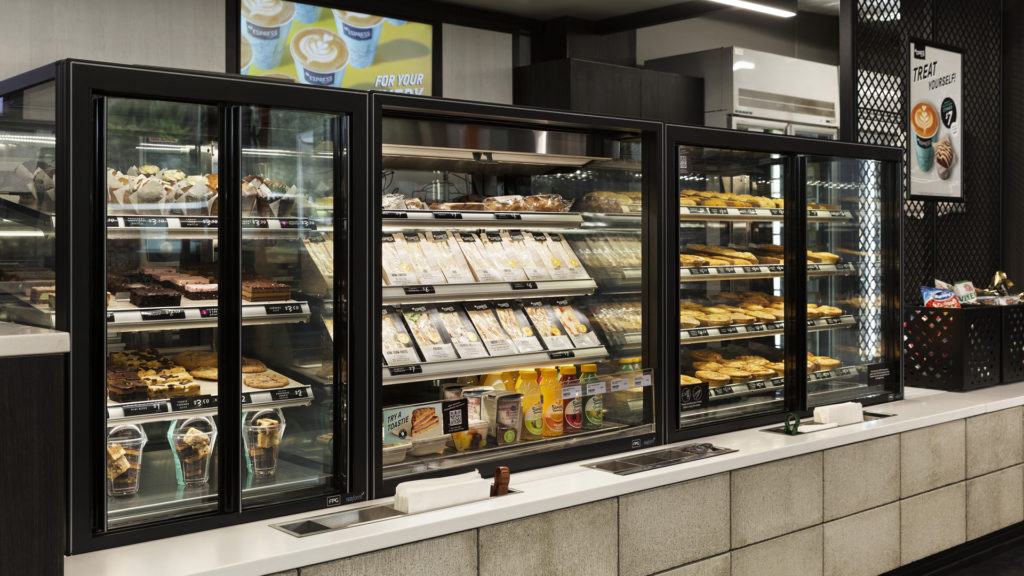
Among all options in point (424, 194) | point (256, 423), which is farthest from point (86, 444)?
point (424, 194)

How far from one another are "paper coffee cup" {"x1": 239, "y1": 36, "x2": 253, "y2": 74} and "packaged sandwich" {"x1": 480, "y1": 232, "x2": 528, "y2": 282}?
213cm

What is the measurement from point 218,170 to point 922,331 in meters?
4.08

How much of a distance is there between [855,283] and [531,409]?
205 centimetres

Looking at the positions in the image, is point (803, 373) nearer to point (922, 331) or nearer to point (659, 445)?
point (659, 445)

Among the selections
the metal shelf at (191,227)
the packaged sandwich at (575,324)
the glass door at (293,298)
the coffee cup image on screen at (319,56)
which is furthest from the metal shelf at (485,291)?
the coffee cup image on screen at (319,56)

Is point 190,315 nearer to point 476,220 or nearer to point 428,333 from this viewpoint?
point 428,333

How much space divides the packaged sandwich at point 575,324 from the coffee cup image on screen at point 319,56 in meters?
2.29

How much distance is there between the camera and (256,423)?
108 inches

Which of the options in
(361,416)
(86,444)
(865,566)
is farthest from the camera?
(865,566)

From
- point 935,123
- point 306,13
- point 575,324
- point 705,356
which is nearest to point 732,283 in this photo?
point 705,356

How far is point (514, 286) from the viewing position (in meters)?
3.38

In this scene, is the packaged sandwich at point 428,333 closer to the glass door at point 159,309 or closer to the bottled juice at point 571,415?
the bottled juice at point 571,415

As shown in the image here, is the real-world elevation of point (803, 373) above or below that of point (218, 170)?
below

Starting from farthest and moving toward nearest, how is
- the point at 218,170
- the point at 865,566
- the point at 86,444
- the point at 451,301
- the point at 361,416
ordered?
the point at 865,566 → the point at 451,301 → the point at 361,416 → the point at 218,170 → the point at 86,444
